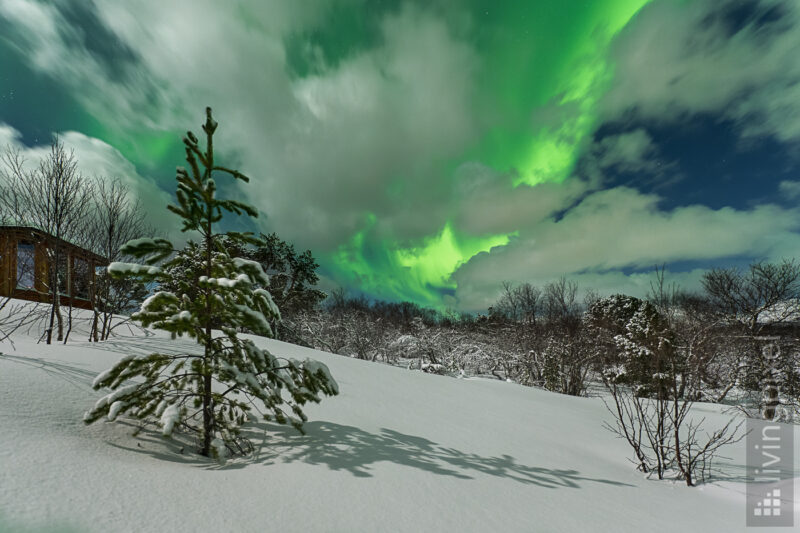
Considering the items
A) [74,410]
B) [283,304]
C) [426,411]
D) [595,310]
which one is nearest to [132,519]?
[74,410]

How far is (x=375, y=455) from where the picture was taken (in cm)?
256

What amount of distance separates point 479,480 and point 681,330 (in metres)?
10.6

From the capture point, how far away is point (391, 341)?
830 inches

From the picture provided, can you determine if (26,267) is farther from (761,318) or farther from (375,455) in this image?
(761,318)

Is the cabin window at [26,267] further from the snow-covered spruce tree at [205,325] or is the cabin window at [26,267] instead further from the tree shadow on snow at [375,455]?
the tree shadow on snow at [375,455]

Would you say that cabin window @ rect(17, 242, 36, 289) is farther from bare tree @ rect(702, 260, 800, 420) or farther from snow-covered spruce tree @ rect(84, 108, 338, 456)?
bare tree @ rect(702, 260, 800, 420)

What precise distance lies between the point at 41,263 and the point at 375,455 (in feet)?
49.4

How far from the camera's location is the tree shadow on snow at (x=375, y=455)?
7.82 ft

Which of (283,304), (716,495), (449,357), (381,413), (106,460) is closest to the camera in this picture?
(106,460)

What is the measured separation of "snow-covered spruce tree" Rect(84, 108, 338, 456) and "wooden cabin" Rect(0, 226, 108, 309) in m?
4.61

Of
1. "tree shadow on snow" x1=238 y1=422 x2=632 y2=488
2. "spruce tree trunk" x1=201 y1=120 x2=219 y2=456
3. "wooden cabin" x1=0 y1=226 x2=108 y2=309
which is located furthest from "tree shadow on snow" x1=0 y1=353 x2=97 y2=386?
"wooden cabin" x1=0 y1=226 x2=108 y2=309

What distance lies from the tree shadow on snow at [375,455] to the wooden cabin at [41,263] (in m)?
5.50

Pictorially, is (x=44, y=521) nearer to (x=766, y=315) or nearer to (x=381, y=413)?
(x=381, y=413)

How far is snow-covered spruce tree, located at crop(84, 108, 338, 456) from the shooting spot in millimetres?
2297
